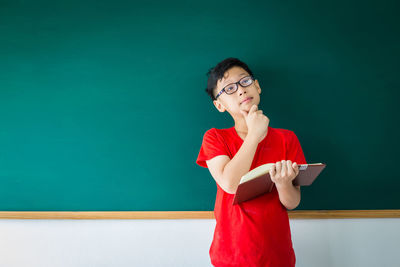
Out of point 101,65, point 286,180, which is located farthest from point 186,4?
point 286,180

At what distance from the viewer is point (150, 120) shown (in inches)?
55.6

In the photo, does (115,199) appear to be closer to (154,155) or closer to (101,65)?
(154,155)

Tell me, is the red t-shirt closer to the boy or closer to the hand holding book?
the boy

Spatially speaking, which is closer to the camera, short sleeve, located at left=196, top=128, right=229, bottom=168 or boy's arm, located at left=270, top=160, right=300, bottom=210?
boy's arm, located at left=270, top=160, right=300, bottom=210

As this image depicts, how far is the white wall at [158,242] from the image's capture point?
132cm

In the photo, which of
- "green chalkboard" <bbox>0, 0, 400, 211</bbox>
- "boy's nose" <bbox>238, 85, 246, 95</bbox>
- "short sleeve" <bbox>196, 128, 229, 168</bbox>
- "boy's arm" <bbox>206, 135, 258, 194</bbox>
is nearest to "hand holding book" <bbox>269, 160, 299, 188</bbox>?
"boy's arm" <bbox>206, 135, 258, 194</bbox>

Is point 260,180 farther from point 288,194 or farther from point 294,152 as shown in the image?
point 294,152

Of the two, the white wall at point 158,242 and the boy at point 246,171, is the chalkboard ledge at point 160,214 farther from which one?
the boy at point 246,171

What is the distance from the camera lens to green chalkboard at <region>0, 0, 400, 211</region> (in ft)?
4.40

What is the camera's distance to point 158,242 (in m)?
1.38

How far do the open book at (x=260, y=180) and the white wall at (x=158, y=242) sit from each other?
0.50 m

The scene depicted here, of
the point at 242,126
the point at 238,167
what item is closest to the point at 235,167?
the point at 238,167

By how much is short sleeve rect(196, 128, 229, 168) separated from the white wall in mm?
519

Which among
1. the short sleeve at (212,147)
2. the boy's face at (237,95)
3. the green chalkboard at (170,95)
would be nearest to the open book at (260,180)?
the short sleeve at (212,147)
